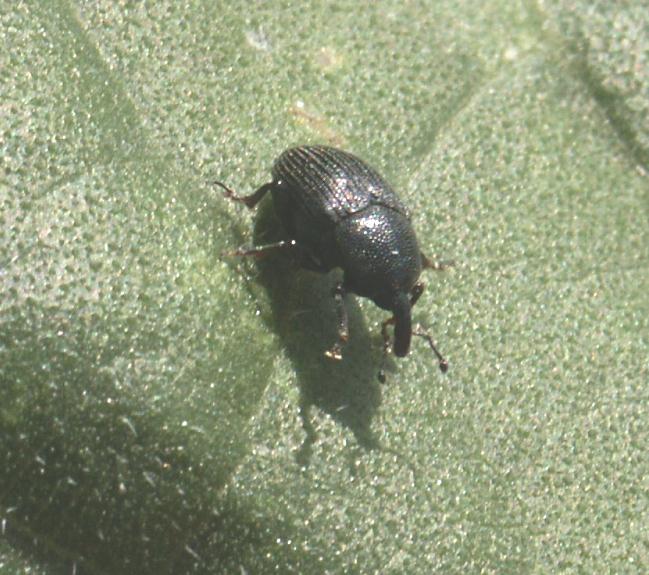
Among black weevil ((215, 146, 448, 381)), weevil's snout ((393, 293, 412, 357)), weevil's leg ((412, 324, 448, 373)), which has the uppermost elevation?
black weevil ((215, 146, 448, 381))

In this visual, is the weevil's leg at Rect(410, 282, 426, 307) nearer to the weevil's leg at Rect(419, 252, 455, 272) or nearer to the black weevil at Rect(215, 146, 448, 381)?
the black weevil at Rect(215, 146, 448, 381)

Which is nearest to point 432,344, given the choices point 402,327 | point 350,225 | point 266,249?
point 402,327

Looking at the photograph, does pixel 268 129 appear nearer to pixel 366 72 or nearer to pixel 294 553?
pixel 366 72

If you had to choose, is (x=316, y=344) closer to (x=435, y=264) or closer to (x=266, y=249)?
(x=266, y=249)

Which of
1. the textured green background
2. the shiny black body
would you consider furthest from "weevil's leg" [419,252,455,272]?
the shiny black body

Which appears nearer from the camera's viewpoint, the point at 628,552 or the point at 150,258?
the point at 150,258

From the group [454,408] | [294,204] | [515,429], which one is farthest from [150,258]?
[515,429]
